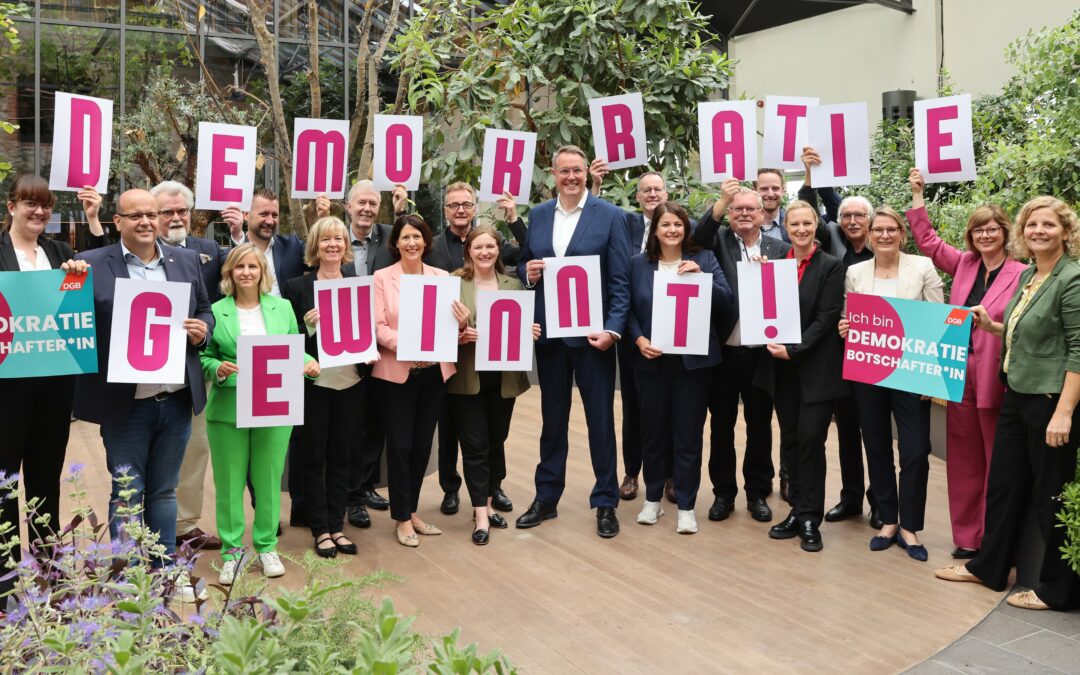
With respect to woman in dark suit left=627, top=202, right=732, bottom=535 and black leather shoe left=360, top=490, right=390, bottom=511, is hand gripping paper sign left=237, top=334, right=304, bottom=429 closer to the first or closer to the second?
black leather shoe left=360, top=490, right=390, bottom=511

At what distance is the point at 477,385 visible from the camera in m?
5.09

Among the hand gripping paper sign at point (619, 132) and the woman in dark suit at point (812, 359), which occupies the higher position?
the hand gripping paper sign at point (619, 132)

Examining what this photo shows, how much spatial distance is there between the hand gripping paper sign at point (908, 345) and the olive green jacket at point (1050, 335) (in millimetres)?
366

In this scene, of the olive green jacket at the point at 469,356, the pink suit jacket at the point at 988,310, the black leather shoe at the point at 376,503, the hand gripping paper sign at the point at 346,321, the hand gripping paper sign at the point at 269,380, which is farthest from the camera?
the black leather shoe at the point at 376,503

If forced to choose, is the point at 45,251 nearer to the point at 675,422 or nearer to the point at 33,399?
the point at 33,399

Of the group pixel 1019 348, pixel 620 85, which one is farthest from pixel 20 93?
pixel 1019 348

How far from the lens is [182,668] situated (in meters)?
1.93

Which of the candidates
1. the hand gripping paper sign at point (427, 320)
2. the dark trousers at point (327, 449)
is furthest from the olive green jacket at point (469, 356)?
the dark trousers at point (327, 449)

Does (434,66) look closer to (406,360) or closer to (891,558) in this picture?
(406,360)

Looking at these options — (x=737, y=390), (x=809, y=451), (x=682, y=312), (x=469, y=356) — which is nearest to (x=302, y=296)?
(x=469, y=356)

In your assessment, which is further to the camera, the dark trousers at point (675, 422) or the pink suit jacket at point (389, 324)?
the dark trousers at point (675, 422)

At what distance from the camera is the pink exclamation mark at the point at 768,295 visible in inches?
195

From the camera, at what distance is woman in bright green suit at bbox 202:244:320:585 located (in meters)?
4.31

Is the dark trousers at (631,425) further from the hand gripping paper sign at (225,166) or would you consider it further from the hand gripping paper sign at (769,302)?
the hand gripping paper sign at (225,166)
